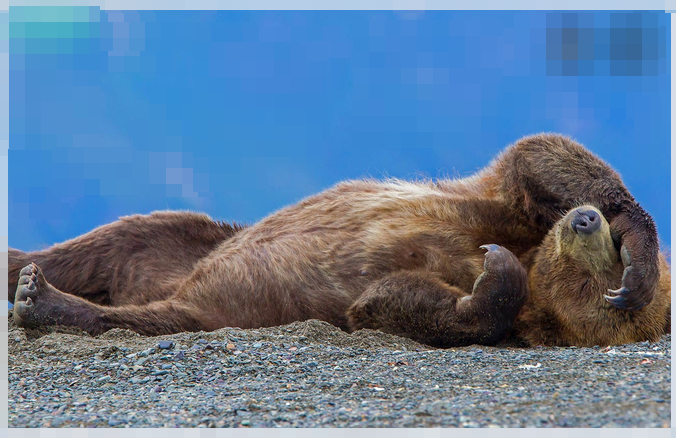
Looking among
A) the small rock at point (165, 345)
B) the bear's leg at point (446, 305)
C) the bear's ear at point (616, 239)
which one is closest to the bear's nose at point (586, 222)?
the bear's ear at point (616, 239)

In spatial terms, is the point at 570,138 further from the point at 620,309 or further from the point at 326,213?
the point at 326,213

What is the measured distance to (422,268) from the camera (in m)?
5.28

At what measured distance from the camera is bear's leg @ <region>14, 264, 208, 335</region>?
518cm

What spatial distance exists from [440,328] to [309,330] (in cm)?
82

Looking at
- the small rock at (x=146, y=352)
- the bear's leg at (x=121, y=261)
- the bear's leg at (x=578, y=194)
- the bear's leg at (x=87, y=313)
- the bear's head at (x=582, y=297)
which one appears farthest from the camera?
the bear's leg at (x=121, y=261)

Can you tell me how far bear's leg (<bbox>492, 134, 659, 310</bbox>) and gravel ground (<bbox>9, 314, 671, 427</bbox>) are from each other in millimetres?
421

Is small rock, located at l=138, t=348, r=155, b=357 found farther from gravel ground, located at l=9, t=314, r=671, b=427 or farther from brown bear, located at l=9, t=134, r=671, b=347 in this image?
brown bear, located at l=9, t=134, r=671, b=347

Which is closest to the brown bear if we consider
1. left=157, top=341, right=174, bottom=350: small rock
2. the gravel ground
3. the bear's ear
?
the bear's ear

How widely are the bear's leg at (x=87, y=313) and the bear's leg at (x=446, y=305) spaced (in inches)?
49.0

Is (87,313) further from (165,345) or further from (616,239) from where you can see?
(616,239)

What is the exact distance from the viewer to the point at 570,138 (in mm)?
5570

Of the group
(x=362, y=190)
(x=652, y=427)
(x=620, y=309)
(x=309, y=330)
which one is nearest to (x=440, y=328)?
(x=309, y=330)

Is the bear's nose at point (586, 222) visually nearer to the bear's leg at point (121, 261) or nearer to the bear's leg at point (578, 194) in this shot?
the bear's leg at point (578, 194)

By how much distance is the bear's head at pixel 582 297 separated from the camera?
493 centimetres
